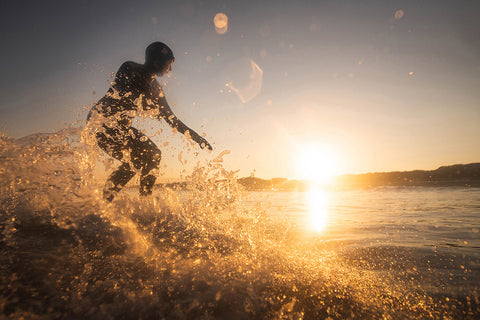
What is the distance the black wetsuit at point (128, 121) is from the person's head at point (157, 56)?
4.9 inches

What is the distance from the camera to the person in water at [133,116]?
8.79 feet

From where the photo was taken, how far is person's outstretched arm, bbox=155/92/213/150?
3.17 m

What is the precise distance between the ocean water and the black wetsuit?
27cm

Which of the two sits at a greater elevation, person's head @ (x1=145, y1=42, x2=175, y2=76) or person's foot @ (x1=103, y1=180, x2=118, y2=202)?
person's head @ (x1=145, y1=42, x2=175, y2=76)

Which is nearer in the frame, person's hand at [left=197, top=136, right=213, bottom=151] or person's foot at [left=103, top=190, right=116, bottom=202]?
person's foot at [left=103, top=190, right=116, bottom=202]

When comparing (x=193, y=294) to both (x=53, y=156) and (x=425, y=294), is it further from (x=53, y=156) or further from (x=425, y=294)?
(x=53, y=156)

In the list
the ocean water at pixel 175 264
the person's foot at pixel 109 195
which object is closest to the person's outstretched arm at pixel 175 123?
the ocean water at pixel 175 264

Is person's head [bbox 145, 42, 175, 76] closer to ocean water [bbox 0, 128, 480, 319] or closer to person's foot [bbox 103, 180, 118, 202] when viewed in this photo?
ocean water [bbox 0, 128, 480, 319]

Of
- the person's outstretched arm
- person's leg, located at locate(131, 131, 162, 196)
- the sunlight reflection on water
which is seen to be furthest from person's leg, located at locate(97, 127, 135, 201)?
the sunlight reflection on water

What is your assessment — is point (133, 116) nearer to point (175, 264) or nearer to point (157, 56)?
point (157, 56)

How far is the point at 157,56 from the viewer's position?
2961 millimetres

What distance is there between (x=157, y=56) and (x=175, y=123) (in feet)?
2.98

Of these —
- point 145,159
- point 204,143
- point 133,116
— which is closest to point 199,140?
point 204,143

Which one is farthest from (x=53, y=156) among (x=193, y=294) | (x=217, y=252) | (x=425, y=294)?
(x=425, y=294)
